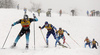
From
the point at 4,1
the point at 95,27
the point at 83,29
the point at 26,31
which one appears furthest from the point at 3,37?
the point at 4,1

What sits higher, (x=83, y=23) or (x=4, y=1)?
(x=4, y=1)

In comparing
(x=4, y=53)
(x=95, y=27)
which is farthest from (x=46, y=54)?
(x=95, y=27)

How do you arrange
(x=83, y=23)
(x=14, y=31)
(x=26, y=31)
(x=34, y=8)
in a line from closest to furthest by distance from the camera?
(x=26, y=31), (x=14, y=31), (x=83, y=23), (x=34, y=8)

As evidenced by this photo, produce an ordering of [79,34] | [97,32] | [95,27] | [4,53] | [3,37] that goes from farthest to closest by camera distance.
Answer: [95,27]
[97,32]
[79,34]
[3,37]
[4,53]

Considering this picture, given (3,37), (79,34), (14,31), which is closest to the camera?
(3,37)

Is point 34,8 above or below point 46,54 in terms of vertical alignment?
above

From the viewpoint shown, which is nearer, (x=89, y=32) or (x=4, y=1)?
(x=89, y=32)

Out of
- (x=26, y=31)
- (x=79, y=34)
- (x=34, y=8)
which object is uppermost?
(x=34, y=8)

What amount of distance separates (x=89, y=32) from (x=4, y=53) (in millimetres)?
18098

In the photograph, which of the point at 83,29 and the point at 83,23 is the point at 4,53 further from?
the point at 83,23

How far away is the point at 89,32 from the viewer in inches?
789

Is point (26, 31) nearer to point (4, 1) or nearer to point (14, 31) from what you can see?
point (14, 31)

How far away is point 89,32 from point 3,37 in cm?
1596

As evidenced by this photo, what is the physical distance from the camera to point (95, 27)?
72.8 feet
